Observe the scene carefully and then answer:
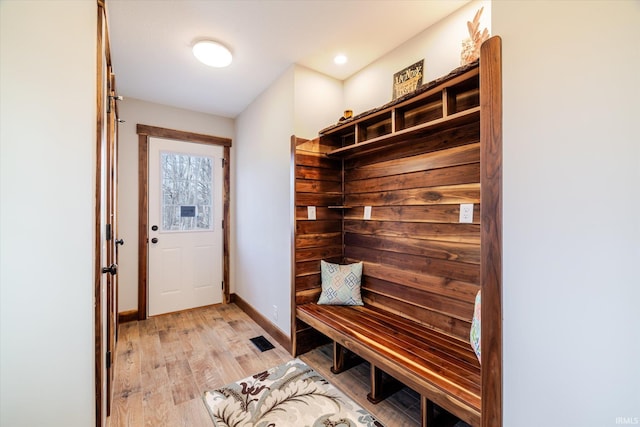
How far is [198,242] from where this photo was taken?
360 centimetres

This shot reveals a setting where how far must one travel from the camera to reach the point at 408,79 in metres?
2.11

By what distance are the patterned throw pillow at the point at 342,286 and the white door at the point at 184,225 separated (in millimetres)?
1963

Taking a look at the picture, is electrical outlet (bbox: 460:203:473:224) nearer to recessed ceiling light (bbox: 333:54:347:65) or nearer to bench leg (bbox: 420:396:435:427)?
bench leg (bbox: 420:396:435:427)

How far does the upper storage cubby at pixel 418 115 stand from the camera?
59.6 inches

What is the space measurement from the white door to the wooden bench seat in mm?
1898

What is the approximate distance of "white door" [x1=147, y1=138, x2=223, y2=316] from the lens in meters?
3.33

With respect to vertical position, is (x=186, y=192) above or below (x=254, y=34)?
below

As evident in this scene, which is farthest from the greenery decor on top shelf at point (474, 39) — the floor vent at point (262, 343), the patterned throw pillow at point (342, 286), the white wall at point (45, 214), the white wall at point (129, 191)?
the white wall at point (129, 191)

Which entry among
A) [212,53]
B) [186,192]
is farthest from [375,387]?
[186,192]

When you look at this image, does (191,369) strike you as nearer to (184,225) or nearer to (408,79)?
(184,225)

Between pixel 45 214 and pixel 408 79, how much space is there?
2267mm
